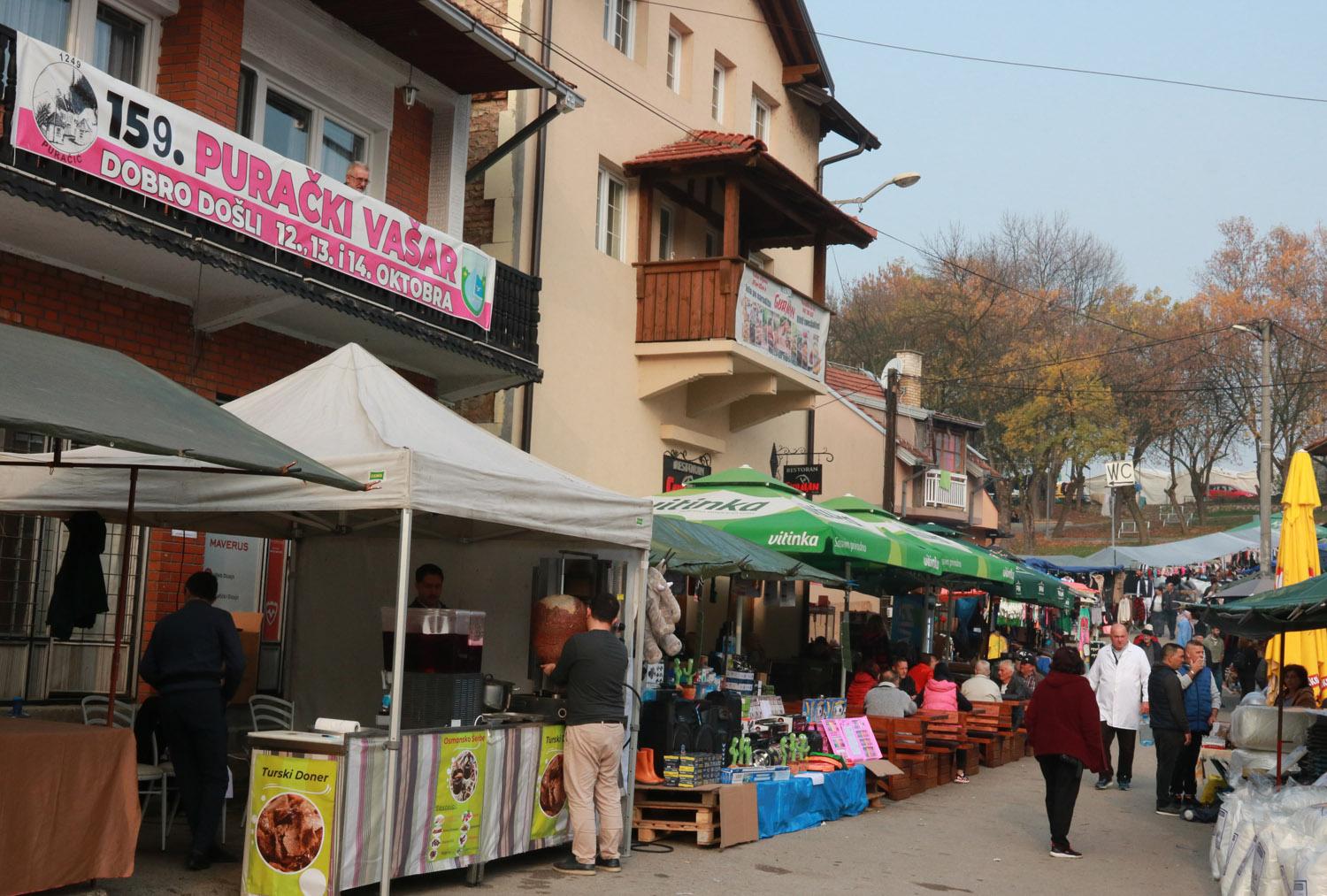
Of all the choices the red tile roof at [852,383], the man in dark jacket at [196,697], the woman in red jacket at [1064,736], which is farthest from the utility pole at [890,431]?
the man in dark jacket at [196,697]

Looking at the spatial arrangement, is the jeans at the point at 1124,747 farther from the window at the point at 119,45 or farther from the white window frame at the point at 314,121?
the window at the point at 119,45

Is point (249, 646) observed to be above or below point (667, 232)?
below

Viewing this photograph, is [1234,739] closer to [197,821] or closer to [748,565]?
[748,565]

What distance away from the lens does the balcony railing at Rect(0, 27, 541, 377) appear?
987 cm

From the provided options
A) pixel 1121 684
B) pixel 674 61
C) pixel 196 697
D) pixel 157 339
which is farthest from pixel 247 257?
pixel 674 61

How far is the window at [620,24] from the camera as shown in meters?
20.3

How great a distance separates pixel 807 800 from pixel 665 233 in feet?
38.7

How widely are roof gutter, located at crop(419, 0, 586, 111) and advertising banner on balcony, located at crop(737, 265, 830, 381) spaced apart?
4337mm

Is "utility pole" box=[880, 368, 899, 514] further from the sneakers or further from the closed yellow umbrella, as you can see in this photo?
the sneakers

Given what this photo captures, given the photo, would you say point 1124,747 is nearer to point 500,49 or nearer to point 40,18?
point 500,49

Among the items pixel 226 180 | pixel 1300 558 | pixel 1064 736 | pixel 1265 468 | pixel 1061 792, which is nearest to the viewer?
pixel 1064 736

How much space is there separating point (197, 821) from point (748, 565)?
6121 millimetres

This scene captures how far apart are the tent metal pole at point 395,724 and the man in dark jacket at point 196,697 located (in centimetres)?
121

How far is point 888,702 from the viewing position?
15352 mm
